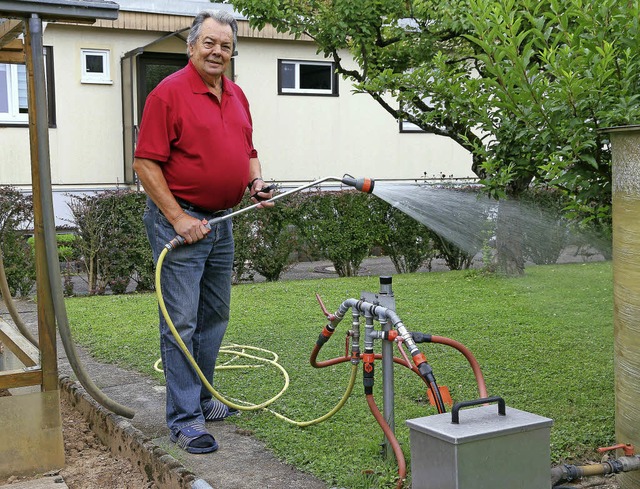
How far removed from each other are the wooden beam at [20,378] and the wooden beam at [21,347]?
0.49m

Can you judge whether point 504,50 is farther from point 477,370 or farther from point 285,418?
point 285,418

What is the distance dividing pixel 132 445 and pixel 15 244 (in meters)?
5.84

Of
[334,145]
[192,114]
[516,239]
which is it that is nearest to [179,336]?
[192,114]

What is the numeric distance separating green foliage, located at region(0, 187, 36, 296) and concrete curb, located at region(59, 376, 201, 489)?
14.7ft

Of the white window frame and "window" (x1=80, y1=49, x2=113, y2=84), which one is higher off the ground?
"window" (x1=80, y1=49, x2=113, y2=84)

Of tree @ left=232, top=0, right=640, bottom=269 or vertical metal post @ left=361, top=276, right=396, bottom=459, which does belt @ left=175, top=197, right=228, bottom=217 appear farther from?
tree @ left=232, top=0, right=640, bottom=269

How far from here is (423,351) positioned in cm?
603

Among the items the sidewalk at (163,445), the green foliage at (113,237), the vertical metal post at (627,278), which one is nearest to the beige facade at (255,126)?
the green foliage at (113,237)

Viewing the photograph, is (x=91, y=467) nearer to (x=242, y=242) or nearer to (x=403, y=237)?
(x=242, y=242)

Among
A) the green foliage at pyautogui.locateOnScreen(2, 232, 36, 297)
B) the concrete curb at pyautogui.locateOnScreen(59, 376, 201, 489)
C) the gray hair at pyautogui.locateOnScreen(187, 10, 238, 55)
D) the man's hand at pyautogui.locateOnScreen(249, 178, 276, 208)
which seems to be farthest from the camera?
the green foliage at pyautogui.locateOnScreen(2, 232, 36, 297)

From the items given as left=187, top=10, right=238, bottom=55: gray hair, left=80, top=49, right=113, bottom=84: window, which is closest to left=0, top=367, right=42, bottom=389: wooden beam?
left=187, top=10, right=238, bottom=55: gray hair

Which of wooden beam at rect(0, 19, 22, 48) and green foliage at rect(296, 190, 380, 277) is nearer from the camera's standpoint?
wooden beam at rect(0, 19, 22, 48)

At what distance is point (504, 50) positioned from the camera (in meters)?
3.61

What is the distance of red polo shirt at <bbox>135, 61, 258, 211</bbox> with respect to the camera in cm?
395
